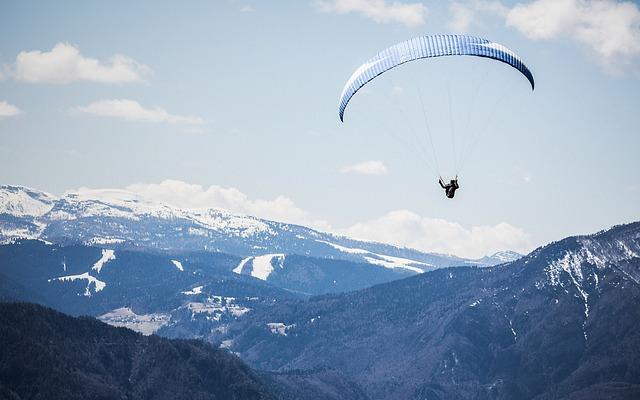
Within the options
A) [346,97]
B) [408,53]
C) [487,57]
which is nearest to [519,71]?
[487,57]

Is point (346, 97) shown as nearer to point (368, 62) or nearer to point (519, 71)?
point (368, 62)

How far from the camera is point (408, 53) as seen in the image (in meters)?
100

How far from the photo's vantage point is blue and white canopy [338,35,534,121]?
327 feet

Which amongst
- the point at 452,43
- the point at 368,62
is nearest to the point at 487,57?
the point at 452,43

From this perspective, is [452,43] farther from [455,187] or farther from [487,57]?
[455,187]

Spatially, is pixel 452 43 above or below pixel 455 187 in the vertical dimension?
above

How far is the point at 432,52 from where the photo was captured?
3905 inches

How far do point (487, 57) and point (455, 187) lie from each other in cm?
1676

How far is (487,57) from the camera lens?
10175cm

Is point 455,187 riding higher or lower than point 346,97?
lower

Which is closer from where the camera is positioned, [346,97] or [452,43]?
[452,43]

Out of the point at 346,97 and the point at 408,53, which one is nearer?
the point at 408,53

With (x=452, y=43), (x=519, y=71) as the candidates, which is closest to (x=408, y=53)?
(x=452, y=43)

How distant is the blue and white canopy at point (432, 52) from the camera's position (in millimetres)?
99562
